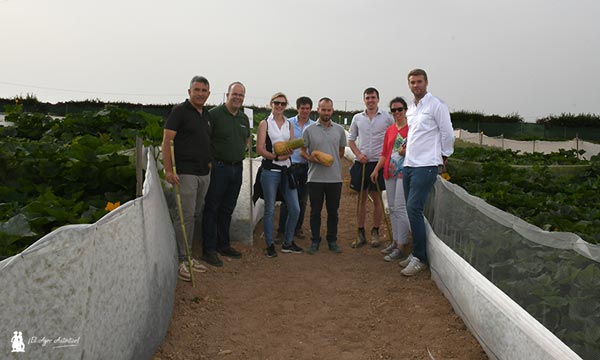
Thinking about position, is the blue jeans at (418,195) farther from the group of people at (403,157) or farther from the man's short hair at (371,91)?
the man's short hair at (371,91)

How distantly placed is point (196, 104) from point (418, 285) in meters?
2.48

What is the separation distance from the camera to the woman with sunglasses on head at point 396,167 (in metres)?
5.13

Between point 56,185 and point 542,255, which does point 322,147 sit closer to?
point 56,185

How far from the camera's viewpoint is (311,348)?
3.41 m

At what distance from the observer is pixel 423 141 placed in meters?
4.54

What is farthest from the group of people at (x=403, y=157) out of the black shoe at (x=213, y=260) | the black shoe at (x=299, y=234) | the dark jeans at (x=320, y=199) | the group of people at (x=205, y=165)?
the black shoe at (x=213, y=260)

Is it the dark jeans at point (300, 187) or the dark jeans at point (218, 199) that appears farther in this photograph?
the dark jeans at point (300, 187)

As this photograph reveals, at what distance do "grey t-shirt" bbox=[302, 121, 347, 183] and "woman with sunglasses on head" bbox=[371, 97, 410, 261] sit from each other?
0.43m

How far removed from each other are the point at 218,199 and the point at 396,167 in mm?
1772

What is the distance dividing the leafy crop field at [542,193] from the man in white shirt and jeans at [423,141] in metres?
0.73

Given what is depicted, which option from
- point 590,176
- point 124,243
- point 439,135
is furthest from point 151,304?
point 590,176

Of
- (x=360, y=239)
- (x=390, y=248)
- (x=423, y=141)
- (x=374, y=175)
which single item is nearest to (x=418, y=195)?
(x=423, y=141)

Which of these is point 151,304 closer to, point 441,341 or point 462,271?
point 441,341

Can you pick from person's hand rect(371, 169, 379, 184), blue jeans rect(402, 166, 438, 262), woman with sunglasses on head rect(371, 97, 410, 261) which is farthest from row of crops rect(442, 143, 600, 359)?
person's hand rect(371, 169, 379, 184)
